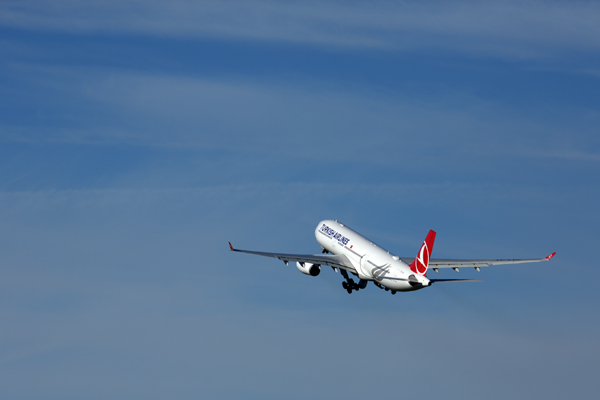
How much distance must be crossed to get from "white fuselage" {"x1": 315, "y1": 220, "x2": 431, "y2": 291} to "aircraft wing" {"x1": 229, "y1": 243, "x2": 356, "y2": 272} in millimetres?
695

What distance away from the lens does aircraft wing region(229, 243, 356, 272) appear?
9444 centimetres

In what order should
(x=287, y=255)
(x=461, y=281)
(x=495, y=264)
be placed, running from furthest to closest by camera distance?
(x=287, y=255) → (x=495, y=264) → (x=461, y=281)

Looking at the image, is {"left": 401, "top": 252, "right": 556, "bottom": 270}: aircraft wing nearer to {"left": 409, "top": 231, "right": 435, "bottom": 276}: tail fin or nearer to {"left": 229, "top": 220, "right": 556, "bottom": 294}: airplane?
{"left": 229, "top": 220, "right": 556, "bottom": 294}: airplane

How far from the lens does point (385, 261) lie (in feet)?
294

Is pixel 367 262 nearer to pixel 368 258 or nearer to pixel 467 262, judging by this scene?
pixel 368 258

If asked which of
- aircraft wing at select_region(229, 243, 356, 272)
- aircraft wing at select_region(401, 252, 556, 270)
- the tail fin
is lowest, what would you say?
the tail fin

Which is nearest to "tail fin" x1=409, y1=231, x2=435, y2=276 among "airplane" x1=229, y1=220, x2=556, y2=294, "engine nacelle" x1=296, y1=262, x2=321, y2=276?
"airplane" x1=229, y1=220, x2=556, y2=294

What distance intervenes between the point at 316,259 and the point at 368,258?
6335 millimetres

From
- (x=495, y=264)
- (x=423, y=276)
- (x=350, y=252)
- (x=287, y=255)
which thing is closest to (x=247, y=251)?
(x=287, y=255)

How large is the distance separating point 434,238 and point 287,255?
17.7m

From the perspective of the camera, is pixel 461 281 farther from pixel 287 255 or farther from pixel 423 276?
pixel 287 255

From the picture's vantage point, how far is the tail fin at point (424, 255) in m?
84.7

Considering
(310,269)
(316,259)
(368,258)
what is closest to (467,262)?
(368,258)

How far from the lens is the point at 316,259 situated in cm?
9569
